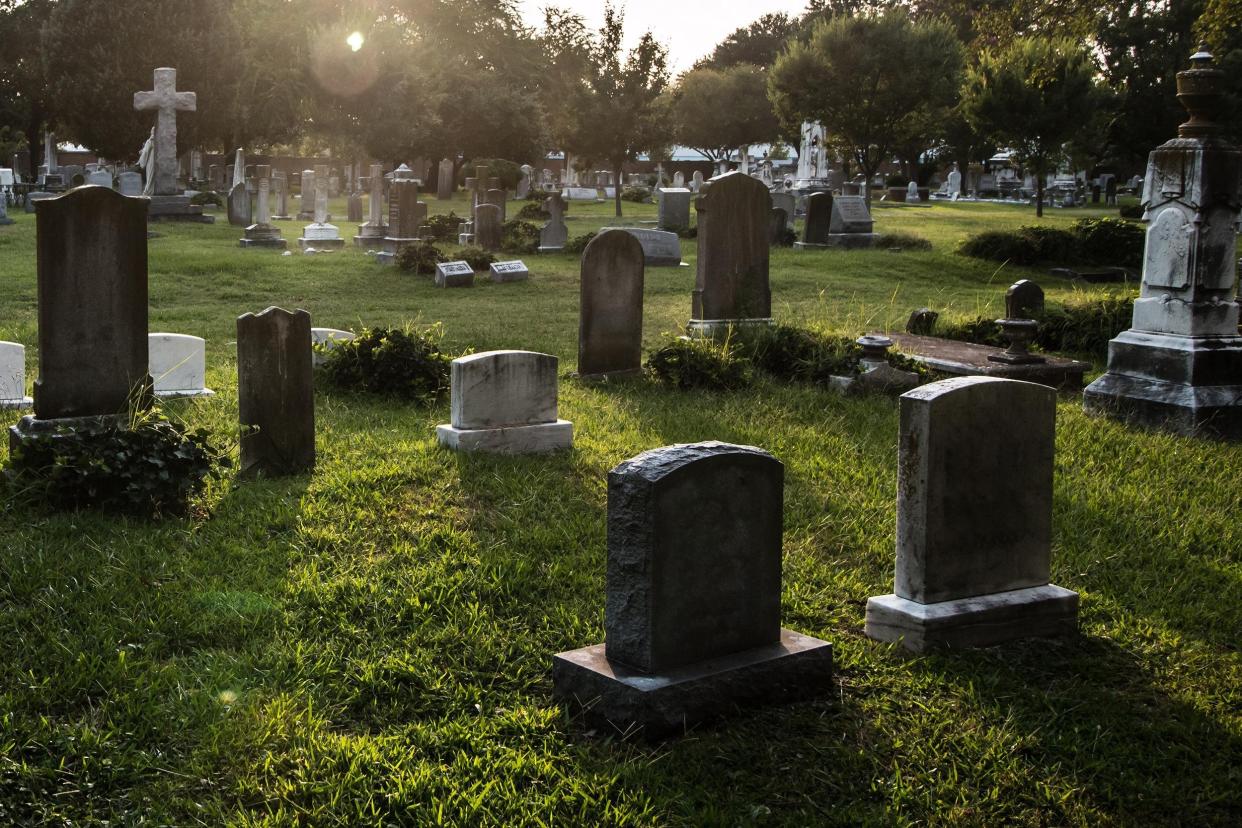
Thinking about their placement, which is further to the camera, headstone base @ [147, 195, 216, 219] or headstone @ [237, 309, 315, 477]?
headstone base @ [147, 195, 216, 219]

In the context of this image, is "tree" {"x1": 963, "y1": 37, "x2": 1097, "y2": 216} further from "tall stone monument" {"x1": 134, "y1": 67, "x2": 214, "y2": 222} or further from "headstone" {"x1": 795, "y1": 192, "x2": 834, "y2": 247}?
"tall stone monument" {"x1": 134, "y1": 67, "x2": 214, "y2": 222}

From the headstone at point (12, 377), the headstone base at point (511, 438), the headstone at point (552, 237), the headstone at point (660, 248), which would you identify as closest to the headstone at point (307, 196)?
the headstone at point (552, 237)

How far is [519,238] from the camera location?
2359 centimetres

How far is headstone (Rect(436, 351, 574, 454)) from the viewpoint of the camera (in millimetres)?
7668

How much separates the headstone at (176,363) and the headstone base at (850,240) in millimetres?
17643

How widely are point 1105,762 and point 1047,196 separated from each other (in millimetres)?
52397

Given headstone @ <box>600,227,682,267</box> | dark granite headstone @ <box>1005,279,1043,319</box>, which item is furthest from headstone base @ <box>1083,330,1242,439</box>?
headstone @ <box>600,227,682,267</box>

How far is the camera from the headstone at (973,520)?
4.68 metres

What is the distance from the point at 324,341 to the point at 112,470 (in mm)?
4027

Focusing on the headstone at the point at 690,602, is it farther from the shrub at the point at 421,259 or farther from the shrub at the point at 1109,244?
the shrub at the point at 1109,244

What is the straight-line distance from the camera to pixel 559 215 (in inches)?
1013

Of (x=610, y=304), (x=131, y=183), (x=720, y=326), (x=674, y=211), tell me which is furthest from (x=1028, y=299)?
(x=131, y=183)

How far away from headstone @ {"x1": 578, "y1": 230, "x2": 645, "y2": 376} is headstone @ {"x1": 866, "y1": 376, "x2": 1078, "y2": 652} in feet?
18.8

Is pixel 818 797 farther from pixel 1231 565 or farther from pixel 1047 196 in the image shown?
pixel 1047 196
